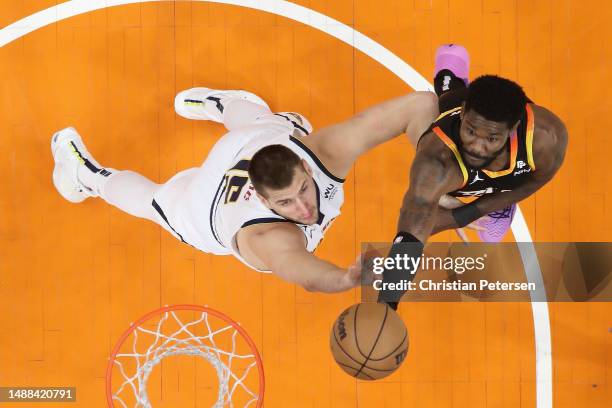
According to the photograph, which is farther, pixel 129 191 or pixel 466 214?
pixel 129 191

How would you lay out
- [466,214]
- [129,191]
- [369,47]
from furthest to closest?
[369,47], [129,191], [466,214]

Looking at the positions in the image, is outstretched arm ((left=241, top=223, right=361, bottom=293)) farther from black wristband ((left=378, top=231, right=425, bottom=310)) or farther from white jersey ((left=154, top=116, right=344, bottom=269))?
black wristband ((left=378, top=231, right=425, bottom=310))

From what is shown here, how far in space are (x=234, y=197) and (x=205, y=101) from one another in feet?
5.03

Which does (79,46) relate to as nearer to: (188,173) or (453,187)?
(188,173)

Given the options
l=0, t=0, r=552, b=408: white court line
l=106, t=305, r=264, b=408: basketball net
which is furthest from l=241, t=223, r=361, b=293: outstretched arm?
l=0, t=0, r=552, b=408: white court line

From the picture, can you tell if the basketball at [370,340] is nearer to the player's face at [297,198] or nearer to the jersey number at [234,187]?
the player's face at [297,198]

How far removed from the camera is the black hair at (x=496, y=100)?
3.35m

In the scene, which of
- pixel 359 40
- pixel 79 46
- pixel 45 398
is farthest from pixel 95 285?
pixel 359 40

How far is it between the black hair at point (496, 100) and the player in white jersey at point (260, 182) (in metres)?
0.70

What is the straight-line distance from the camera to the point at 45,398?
5406mm

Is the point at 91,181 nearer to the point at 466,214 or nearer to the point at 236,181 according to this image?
the point at 236,181

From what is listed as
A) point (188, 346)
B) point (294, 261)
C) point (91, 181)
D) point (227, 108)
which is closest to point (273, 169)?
point (294, 261)

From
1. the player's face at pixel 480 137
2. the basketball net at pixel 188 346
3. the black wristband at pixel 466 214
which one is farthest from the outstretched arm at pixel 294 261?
the basketball net at pixel 188 346

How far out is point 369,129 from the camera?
13.1 feet
